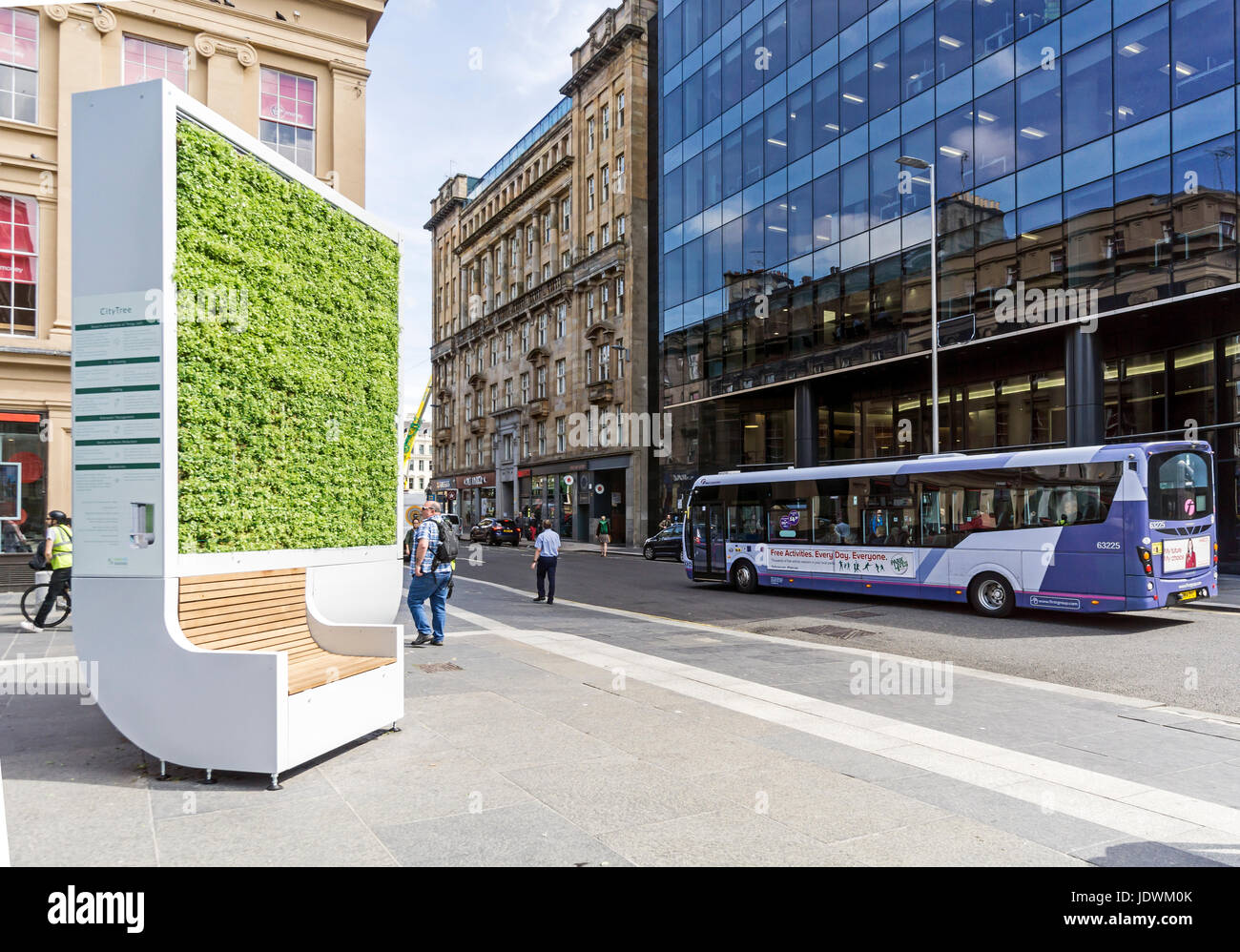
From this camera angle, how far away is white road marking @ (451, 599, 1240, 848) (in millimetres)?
4895

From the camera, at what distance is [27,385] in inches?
675

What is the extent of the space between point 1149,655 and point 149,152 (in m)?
12.2

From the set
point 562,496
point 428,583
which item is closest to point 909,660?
point 428,583

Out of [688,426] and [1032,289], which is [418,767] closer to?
[1032,289]

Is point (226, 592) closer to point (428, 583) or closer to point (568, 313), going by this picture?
point (428, 583)

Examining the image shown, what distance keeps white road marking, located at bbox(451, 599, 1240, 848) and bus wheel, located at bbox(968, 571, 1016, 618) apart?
25.9ft

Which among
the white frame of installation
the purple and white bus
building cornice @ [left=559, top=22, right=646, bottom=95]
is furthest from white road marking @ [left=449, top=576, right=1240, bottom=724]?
building cornice @ [left=559, top=22, right=646, bottom=95]

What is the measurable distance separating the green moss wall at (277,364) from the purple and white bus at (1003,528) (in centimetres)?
1113

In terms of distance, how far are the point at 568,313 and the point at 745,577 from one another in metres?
Result: 35.1

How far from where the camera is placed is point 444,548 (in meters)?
11.2

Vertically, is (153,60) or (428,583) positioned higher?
(153,60)

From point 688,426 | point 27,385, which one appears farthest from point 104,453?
point 688,426

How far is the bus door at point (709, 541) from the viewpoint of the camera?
21594mm

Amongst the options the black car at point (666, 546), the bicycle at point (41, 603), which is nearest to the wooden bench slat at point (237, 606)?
the bicycle at point (41, 603)
